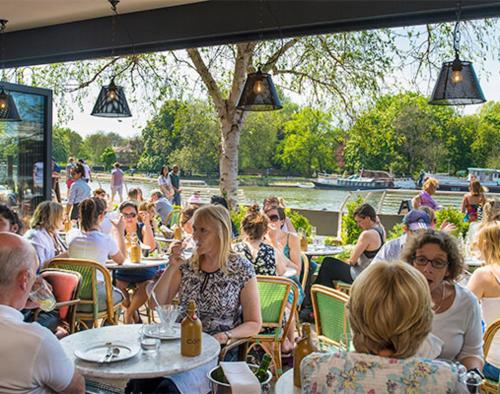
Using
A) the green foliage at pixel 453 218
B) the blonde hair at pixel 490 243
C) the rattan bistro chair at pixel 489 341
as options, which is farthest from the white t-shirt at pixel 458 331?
the green foliage at pixel 453 218

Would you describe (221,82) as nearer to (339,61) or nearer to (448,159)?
(339,61)

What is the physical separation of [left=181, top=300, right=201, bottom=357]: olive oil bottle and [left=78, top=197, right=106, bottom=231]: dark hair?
2.45 meters

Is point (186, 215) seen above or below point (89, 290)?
above

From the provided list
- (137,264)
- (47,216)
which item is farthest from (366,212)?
(47,216)

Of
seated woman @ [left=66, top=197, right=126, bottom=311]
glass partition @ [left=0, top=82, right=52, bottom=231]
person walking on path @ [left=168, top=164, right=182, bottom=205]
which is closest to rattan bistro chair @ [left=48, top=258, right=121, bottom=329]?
seated woman @ [left=66, top=197, right=126, bottom=311]

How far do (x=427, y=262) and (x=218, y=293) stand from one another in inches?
42.3

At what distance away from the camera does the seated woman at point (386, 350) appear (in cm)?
154

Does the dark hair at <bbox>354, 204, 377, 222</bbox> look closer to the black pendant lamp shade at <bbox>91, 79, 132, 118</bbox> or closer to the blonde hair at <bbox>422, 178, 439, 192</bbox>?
the black pendant lamp shade at <bbox>91, 79, 132, 118</bbox>

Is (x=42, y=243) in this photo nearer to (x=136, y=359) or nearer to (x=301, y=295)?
(x=301, y=295)

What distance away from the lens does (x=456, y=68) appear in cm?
358

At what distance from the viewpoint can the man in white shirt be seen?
175 cm

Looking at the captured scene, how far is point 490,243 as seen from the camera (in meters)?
3.36

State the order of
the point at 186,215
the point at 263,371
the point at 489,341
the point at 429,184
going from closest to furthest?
1. the point at 263,371
2. the point at 489,341
3. the point at 186,215
4. the point at 429,184

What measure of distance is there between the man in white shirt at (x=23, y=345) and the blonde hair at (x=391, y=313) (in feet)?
3.14
